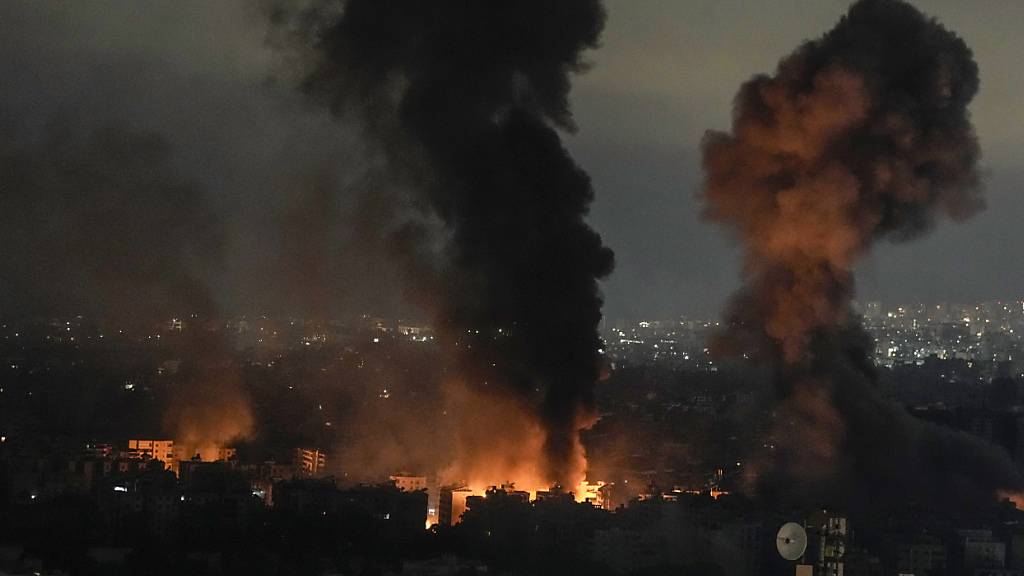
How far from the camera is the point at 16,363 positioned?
3478 centimetres

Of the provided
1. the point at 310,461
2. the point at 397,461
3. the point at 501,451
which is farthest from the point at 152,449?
the point at 501,451

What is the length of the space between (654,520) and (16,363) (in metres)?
14.6

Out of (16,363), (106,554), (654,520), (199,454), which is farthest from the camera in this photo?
(16,363)

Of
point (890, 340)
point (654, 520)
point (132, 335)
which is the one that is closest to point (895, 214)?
point (654, 520)

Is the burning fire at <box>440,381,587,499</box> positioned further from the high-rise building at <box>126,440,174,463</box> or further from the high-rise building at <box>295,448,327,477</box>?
the high-rise building at <box>126,440,174,463</box>

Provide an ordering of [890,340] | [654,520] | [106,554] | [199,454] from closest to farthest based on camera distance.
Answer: [106,554] → [654,520] → [199,454] → [890,340]

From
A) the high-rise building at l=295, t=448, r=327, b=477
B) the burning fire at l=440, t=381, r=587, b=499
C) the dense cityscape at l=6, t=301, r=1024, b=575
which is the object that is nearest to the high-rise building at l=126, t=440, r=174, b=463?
the dense cityscape at l=6, t=301, r=1024, b=575

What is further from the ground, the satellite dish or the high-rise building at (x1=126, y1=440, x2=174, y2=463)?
the high-rise building at (x1=126, y1=440, x2=174, y2=463)

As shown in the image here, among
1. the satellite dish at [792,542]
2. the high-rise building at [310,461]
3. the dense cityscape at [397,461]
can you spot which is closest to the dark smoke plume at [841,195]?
the dense cityscape at [397,461]

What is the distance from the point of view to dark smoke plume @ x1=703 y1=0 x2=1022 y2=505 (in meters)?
27.3

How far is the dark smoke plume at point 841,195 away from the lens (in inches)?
1074

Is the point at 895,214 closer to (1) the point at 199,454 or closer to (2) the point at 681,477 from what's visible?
(2) the point at 681,477

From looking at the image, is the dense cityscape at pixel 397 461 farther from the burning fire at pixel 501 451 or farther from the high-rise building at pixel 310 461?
the burning fire at pixel 501 451

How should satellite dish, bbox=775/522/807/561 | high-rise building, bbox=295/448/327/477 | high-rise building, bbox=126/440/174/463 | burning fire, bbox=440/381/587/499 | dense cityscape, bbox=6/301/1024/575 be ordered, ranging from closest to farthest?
satellite dish, bbox=775/522/807/561
dense cityscape, bbox=6/301/1024/575
burning fire, bbox=440/381/587/499
high-rise building, bbox=295/448/327/477
high-rise building, bbox=126/440/174/463
